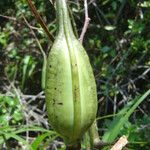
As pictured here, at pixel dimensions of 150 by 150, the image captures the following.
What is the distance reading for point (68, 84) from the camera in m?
0.86

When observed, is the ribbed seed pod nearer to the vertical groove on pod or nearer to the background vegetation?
the vertical groove on pod

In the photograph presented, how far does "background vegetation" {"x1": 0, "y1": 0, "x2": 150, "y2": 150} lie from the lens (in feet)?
10.3

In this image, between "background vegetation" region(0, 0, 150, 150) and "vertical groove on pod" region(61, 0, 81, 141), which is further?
"background vegetation" region(0, 0, 150, 150)

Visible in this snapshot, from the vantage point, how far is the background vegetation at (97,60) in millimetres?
3146

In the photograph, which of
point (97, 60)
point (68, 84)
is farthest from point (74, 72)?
point (97, 60)

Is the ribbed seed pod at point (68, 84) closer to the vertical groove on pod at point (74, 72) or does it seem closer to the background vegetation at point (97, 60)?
the vertical groove on pod at point (74, 72)

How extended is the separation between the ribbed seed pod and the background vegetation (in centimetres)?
196

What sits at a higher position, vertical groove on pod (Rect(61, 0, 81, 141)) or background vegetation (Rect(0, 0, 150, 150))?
vertical groove on pod (Rect(61, 0, 81, 141))

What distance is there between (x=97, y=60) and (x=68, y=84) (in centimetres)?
244

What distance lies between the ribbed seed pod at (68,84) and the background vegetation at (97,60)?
1.96 metres

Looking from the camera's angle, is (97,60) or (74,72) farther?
(97,60)

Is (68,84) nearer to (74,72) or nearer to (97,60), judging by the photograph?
(74,72)

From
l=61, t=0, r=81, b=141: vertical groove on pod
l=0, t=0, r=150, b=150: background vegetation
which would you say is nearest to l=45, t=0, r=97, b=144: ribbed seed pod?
l=61, t=0, r=81, b=141: vertical groove on pod

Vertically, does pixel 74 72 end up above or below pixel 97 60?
above
